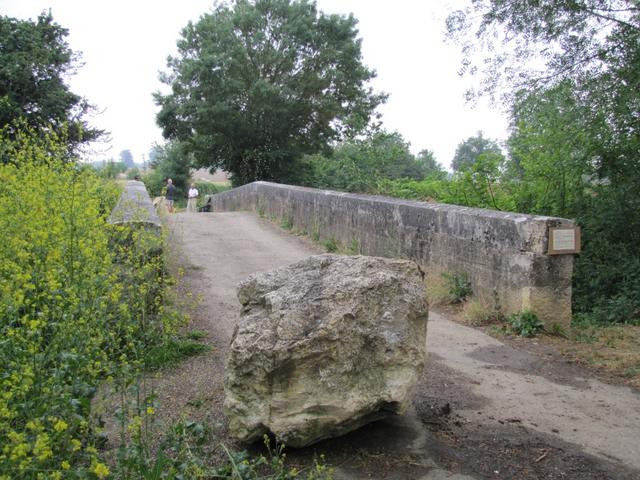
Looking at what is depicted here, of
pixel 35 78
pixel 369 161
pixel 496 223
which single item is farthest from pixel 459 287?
pixel 35 78

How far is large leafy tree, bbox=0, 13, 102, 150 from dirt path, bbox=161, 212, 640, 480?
45.7 ft

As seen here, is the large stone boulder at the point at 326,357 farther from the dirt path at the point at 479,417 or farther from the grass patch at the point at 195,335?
the grass patch at the point at 195,335

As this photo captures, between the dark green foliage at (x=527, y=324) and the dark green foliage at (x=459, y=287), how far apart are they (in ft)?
3.08

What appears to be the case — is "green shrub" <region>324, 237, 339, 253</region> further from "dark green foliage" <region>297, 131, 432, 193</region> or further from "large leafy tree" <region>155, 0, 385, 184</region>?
"large leafy tree" <region>155, 0, 385, 184</region>

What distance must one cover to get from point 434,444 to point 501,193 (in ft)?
22.7

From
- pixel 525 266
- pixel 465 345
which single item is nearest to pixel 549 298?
pixel 525 266

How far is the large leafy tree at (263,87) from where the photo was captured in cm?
2561

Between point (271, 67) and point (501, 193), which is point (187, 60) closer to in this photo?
point (271, 67)

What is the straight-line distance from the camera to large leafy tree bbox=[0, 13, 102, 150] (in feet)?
58.5

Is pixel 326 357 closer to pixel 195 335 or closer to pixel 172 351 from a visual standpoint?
pixel 172 351

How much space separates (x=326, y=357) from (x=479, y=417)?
51.5 inches

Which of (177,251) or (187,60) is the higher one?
(187,60)

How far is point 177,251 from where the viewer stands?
31.8 feet

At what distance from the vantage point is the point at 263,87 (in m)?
24.6
